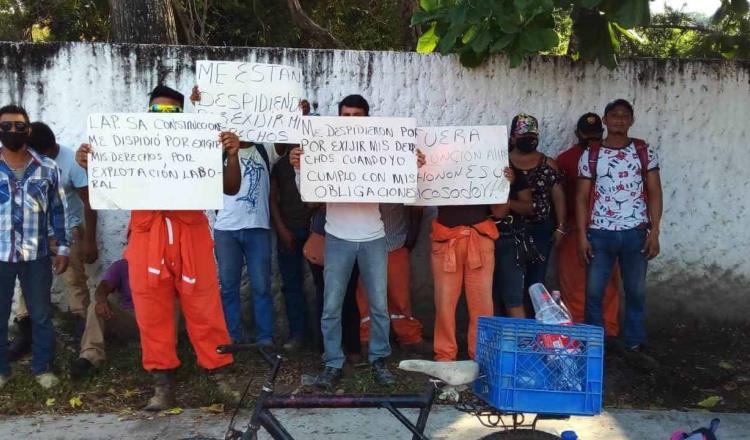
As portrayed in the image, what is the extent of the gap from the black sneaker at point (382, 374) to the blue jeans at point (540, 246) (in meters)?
1.31

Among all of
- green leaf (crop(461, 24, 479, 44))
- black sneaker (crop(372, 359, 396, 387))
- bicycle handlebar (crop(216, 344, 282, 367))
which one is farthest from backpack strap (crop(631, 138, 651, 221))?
bicycle handlebar (crop(216, 344, 282, 367))

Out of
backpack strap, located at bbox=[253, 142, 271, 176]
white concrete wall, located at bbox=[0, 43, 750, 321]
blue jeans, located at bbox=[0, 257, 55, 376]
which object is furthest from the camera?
white concrete wall, located at bbox=[0, 43, 750, 321]

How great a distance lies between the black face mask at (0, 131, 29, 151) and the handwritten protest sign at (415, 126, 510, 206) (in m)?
2.54

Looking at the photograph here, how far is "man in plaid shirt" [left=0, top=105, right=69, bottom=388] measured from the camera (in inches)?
193

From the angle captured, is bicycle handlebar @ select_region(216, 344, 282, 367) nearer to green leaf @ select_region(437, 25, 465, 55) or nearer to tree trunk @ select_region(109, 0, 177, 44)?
green leaf @ select_region(437, 25, 465, 55)

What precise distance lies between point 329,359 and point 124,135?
194 cm

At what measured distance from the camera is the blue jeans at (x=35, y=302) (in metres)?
Result: 5.01

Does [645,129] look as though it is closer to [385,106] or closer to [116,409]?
[385,106]

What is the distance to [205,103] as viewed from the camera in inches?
185

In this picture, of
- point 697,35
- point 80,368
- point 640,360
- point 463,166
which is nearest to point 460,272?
point 463,166

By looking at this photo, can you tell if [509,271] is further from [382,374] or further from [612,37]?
[612,37]

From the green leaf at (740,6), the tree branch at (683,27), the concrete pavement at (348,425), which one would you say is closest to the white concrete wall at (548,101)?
the green leaf at (740,6)

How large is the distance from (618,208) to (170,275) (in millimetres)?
3094

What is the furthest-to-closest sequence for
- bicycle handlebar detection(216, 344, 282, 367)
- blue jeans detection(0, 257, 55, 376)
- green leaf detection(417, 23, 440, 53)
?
green leaf detection(417, 23, 440, 53) < blue jeans detection(0, 257, 55, 376) < bicycle handlebar detection(216, 344, 282, 367)
